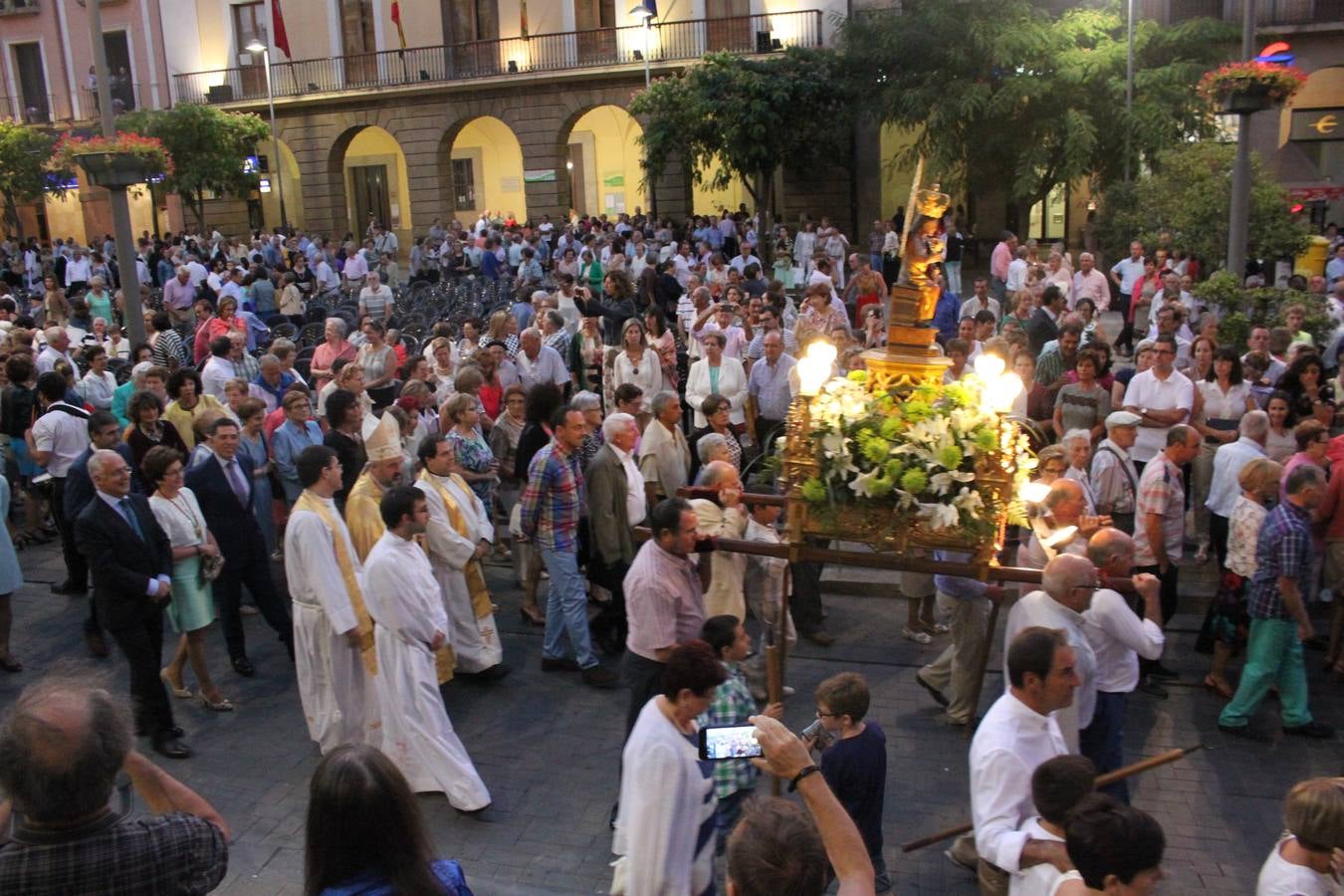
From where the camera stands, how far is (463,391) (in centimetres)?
952

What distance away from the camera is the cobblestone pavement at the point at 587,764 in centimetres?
564

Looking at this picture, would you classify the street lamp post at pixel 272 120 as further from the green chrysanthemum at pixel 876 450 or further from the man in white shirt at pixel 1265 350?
the green chrysanthemum at pixel 876 450

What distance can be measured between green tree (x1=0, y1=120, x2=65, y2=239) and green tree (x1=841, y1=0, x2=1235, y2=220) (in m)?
21.5

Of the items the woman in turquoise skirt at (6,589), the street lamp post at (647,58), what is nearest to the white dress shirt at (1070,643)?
the woman in turquoise skirt at (6,589)

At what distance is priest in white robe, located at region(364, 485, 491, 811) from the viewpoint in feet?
19.6

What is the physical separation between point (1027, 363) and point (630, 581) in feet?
17.4

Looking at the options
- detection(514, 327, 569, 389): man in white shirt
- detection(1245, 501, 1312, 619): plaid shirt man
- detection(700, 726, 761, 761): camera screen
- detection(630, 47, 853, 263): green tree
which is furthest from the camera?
detection(630, 47, 853, 263): green tree

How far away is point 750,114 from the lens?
25234 mm

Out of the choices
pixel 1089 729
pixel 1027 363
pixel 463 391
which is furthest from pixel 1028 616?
pixel 463 391

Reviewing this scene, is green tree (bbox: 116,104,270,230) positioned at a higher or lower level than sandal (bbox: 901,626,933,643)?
higher

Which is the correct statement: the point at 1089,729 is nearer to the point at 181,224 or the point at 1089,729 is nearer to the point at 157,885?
the point at 157,885

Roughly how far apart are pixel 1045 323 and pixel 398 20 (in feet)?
86.3

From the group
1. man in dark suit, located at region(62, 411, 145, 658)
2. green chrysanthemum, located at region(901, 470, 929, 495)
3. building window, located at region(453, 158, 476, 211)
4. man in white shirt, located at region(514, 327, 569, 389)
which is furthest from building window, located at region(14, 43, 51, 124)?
green chrysanthemum, located at region(901, 470, 929, 495)

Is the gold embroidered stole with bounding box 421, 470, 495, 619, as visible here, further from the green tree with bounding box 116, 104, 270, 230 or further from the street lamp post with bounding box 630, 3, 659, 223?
the green tree with bounding box 116, 104, 270, 230
